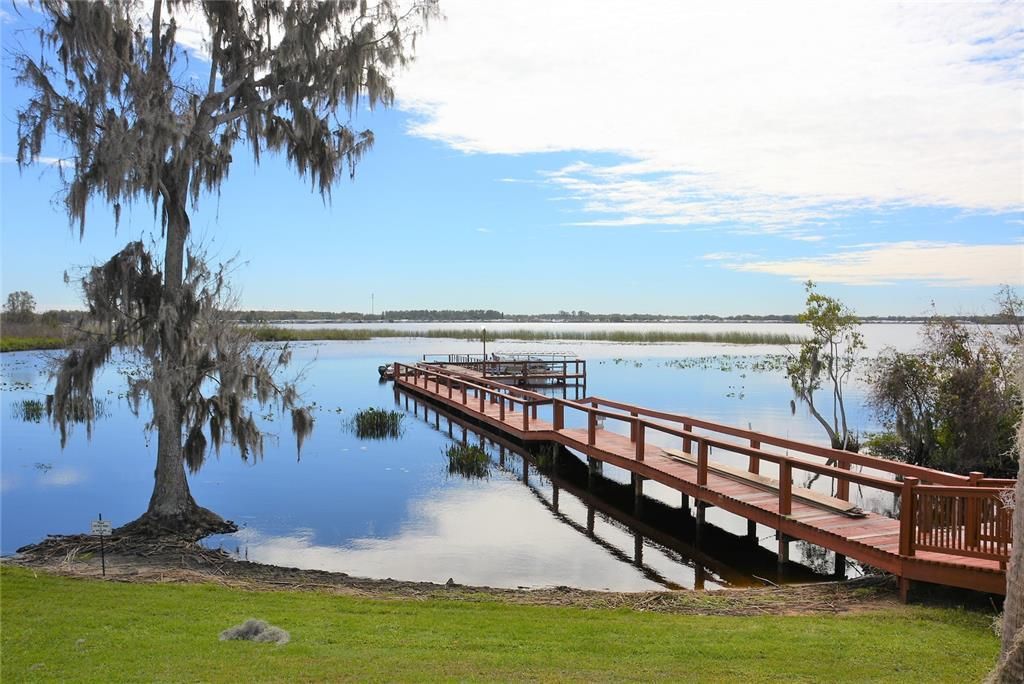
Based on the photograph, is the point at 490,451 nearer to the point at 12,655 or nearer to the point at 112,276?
the point at 112,276

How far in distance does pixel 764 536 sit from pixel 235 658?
34.0ft

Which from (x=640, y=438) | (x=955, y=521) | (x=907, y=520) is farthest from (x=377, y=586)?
(x=640, y=438)

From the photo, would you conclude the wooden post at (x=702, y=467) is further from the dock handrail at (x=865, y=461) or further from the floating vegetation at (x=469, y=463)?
the floating vegetation at (x=469, y=463)

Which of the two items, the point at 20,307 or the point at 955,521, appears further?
the point at 20,307

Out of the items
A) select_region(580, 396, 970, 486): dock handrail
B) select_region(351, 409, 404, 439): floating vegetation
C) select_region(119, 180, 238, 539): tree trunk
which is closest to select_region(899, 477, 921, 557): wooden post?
select_region(580, 396, 970, 486): dock handrail

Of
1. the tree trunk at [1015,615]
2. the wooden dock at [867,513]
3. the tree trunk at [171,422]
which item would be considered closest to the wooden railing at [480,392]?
the wooden dock at [867,513]

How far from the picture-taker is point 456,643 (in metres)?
6.30

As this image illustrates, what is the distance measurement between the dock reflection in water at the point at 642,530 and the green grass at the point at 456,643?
3778mm

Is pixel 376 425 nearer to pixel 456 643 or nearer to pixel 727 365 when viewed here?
pixel 456 643

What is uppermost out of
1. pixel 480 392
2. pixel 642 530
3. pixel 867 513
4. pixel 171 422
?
pixel 171 422

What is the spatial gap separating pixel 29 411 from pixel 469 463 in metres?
20.5

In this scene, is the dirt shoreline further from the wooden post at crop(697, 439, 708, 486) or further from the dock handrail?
the wooden post at crop(697, 439, 708, 486)

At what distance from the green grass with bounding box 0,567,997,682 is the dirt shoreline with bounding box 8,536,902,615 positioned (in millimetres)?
630

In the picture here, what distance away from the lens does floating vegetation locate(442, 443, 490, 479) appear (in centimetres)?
1891
